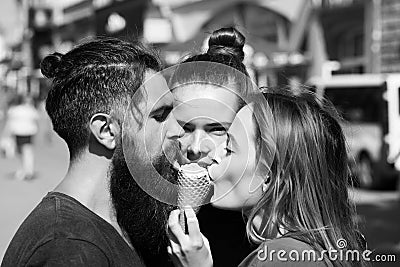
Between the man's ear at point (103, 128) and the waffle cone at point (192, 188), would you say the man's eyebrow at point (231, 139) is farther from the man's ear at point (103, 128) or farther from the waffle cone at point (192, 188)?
the man's ear at point (103, 128)

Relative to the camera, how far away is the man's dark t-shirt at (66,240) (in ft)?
5.01

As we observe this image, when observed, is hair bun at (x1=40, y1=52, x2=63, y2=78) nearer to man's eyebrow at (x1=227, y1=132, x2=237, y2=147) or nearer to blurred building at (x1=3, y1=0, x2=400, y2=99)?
man's eyebrow at (x1=227, y1=132, x2=237, y2=147)

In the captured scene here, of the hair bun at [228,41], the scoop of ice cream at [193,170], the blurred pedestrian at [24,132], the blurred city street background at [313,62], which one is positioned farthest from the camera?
the blurred pedestrian at [24,132]

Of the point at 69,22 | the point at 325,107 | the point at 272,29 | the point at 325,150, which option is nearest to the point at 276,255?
the point at 325,150

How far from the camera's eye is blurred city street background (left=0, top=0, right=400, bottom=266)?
7785mm

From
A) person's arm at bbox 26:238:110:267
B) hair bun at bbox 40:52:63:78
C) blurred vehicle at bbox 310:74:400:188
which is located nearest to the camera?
person's arm at bbox 26:238:110:267

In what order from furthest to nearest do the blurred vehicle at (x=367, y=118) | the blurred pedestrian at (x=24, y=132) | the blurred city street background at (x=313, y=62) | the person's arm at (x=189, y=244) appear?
1. the blurred pedestrian at (x=24, y=132)
2. the blurred vehicle at (x=367, y=118)
3. the blurred city street background at (x=313, y=62)
4. the person's arm at (x=189, y=244)

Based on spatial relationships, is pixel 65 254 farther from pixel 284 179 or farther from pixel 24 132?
pixel 24 132

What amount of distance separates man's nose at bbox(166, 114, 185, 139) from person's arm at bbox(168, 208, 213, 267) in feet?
0.78

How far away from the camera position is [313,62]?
17500 millimetres

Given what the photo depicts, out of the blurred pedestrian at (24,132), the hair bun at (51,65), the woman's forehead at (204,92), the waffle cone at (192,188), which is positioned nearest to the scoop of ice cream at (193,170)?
the waffle cone at (192,188)

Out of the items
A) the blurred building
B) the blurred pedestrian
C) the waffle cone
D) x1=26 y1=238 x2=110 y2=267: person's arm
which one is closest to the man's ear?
the waffle cone

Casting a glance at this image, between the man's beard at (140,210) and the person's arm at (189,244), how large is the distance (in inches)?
5.7

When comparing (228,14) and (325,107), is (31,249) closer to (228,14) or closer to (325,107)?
(325,107)
